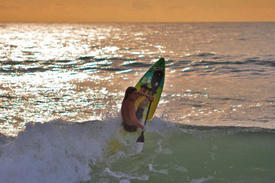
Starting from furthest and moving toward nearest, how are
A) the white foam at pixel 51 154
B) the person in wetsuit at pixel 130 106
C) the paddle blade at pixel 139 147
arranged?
the paddle blade at pixel 139 147 < the person in wetsuit at pixel 130 106 < the white foam at pixel 51 154

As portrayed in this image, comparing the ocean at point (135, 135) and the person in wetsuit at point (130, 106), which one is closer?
the ocean at point (135, 135)

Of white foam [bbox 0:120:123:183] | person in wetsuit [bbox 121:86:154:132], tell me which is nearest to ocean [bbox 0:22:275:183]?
white foam [bbox 0:120:123:183]

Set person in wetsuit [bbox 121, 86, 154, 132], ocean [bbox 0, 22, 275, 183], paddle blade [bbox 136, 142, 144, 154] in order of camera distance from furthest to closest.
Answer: paddle blade [bbox 136, 142, 144, 154]
person in wetsuit [bbox 121, 86, 154, 132]
ocean [bbox 0, 22, 275, 183]

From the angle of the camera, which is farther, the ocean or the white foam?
the ocean

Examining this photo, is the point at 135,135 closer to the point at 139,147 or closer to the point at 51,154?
the point at 139,147

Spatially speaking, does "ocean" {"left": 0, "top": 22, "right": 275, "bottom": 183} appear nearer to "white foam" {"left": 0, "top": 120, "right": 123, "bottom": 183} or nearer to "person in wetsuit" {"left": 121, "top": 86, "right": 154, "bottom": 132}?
"white foam" {"left": 0, "top": 120, "right": 123, "bottom": 183}

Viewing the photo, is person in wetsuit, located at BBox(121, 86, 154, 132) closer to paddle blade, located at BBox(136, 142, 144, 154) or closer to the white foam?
paddle blade, located at BBox(136, 142, 144, 154)

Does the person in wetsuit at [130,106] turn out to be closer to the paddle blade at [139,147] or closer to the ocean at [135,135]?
the paddle blade at [139,147]

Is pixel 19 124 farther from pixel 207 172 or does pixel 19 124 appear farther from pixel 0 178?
pixel 207 172

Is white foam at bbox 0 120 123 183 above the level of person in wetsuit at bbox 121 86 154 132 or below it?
below

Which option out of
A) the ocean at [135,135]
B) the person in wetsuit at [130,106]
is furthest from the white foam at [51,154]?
the person in wetsuit at [130,106]

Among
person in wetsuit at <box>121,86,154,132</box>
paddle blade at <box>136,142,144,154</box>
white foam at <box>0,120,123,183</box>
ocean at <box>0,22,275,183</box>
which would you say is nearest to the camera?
white foam at <box>0,120,123,183</box>

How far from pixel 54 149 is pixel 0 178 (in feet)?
3.63

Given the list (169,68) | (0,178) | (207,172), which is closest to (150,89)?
(207,172)
